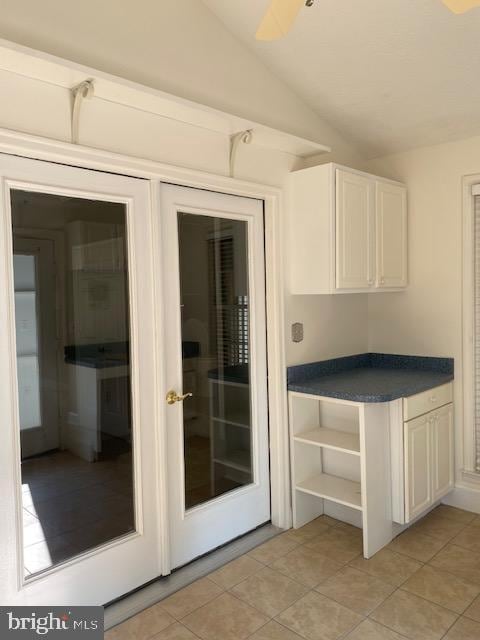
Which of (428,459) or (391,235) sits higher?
(391,235)

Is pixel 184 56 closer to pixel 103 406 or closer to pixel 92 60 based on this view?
pixel 92 60

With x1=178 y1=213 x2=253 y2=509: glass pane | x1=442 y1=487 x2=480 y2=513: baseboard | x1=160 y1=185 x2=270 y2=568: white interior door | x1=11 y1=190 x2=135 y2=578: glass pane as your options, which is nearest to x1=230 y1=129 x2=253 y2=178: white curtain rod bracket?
x1=160 y1=185 x2=270 y2=568: white interior door

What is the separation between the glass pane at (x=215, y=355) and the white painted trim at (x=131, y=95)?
0.49 metres

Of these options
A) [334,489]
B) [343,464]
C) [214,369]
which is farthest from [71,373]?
[343,464]

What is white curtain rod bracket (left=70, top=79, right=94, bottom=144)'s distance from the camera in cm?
201

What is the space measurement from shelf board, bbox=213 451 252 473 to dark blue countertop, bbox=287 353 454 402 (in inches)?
19.3

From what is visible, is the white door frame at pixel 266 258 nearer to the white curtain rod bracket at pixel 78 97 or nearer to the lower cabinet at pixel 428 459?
the white curtain rod bracket at pixel 78 97

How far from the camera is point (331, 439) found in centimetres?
300

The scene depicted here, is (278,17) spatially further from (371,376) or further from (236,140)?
(371,376)

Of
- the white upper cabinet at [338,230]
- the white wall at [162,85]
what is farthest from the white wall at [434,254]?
the white wall at [162,85]

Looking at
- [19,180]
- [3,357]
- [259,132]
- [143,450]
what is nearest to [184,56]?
[259,132]

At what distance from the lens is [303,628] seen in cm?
219

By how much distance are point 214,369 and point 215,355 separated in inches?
3.2

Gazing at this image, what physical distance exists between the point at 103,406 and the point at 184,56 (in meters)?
1.74
